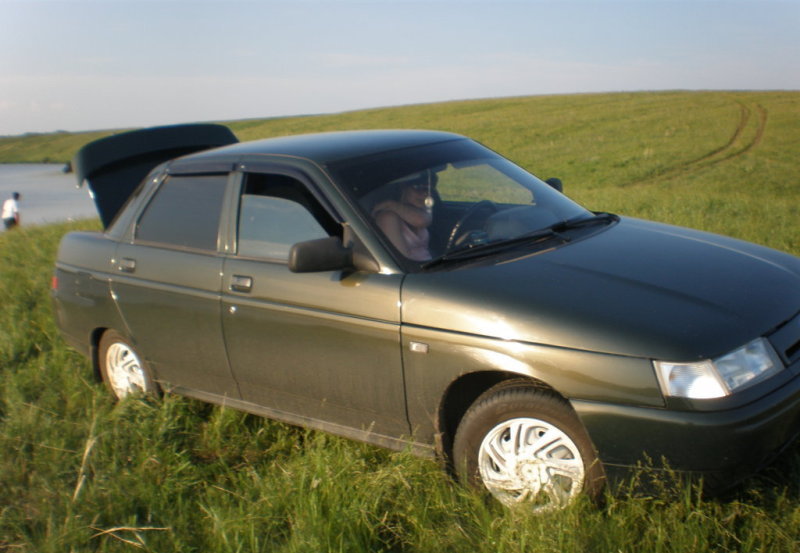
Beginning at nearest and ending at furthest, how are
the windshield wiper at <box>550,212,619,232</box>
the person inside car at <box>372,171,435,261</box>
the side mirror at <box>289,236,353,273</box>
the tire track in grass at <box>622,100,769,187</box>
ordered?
the side mirror at <box>289,236,353,273</box> → the person inside car at <box>372,171,435,261</box> → the windshield wiper at <box>550,212,619,232</box> → the tire track in grass at <box>622,100,769,187</box>

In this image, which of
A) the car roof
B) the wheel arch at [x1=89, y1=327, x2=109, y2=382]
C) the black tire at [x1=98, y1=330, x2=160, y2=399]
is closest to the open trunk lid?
the wheel arch at [x1=89, y1=327, x2=109, y2=382]

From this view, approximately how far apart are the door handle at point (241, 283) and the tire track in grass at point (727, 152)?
74.7 ft

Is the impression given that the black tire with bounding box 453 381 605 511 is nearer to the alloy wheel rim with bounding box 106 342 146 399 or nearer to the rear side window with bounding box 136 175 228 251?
the rear side window with bounding box 136 175 228 251

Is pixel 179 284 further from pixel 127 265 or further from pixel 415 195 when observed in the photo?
pixel 415 195

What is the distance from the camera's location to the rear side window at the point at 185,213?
4.38 meters

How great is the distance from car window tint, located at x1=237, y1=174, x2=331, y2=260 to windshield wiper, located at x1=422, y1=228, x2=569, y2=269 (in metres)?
0.65

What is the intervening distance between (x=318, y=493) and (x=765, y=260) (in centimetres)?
244

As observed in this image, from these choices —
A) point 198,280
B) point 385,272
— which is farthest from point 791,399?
point 198,280

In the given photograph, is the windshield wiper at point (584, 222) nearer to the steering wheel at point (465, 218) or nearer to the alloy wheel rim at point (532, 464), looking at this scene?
the steering wheel at point (465, 218)

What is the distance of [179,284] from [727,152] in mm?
29166

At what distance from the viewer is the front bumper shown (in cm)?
275

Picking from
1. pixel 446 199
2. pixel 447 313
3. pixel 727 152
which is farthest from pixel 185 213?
pixel 727 152

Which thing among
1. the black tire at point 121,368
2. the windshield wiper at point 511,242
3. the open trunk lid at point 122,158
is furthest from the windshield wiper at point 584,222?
the open trunk lid at point 122,158

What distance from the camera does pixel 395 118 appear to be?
172ft
